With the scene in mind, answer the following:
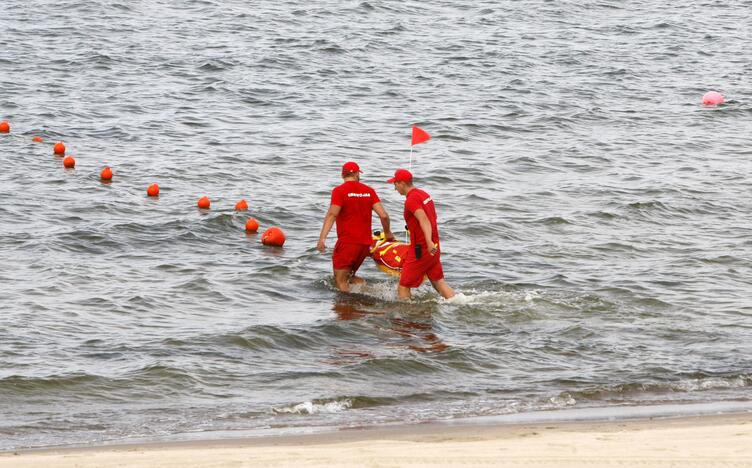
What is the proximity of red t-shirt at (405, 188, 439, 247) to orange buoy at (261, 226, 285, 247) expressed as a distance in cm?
375

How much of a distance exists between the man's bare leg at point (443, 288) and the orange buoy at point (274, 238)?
340 cm

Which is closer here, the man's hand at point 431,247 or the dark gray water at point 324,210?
the dark gray water at point 324,210

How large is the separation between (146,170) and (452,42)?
49.0 ft

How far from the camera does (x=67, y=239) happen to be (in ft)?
52.4

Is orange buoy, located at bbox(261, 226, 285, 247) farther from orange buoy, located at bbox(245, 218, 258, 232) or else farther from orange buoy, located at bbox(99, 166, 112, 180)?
orange buoy, located at bbox(99, 166, 112, 180)

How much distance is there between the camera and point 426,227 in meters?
12.4

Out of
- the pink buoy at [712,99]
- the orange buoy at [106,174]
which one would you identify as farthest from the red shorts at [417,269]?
the pink buoy at [712,99]

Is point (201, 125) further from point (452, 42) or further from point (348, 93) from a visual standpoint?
point (452, 42)

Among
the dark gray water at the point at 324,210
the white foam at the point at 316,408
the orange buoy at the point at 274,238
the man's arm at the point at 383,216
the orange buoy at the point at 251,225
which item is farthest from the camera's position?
the orange buoy at the point at 251,225

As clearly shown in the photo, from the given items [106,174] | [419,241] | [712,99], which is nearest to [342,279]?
[419,241]

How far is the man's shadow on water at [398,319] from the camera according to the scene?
1212cm

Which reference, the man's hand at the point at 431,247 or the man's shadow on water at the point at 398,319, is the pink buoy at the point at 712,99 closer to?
the man's shadow on water at the point at 398,319

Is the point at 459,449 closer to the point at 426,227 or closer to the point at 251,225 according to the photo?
the point at 426,227

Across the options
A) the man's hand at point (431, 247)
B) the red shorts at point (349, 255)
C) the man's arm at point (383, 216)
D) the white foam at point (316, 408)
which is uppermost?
the man's arm at point (383, 216)
